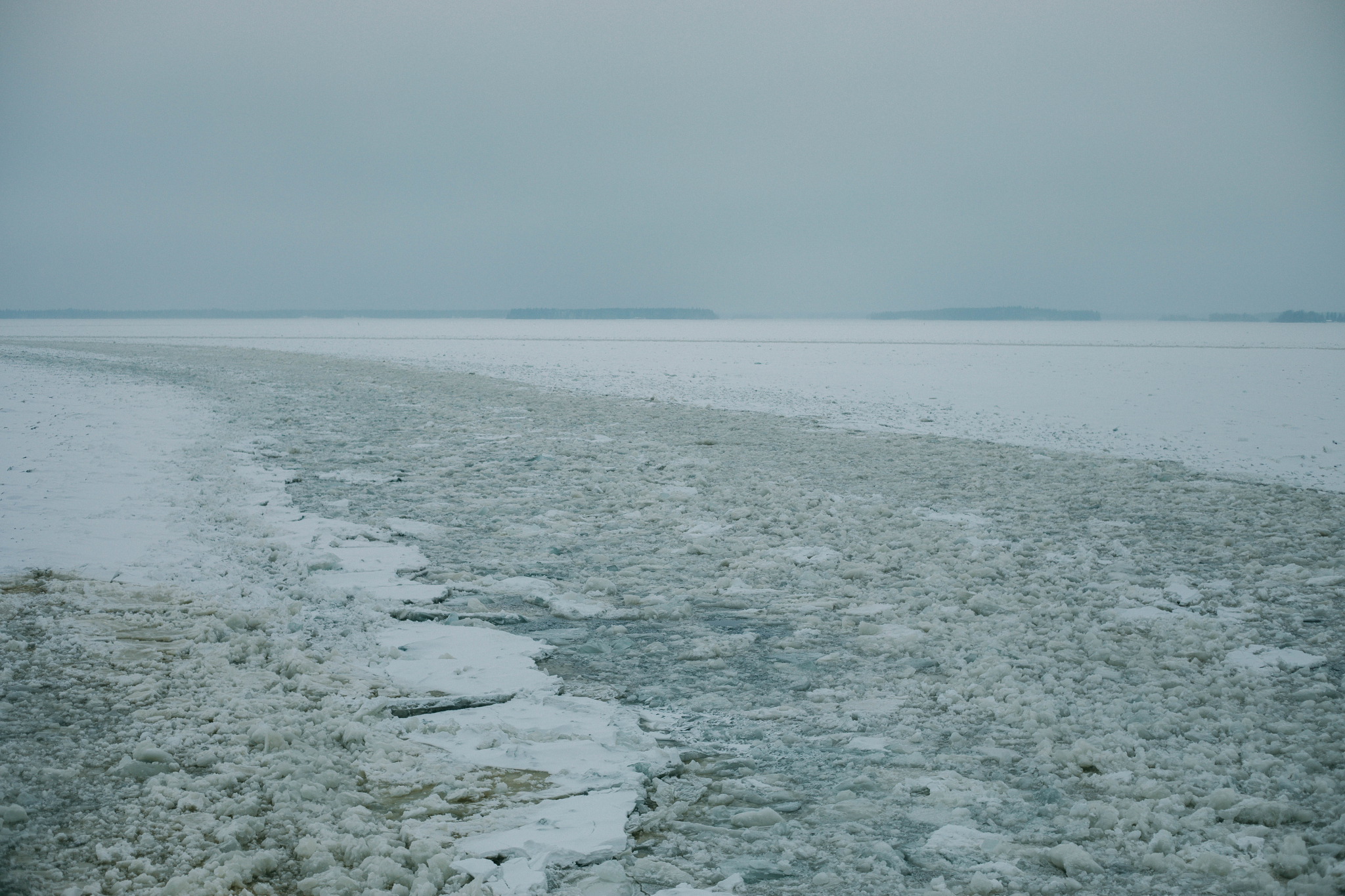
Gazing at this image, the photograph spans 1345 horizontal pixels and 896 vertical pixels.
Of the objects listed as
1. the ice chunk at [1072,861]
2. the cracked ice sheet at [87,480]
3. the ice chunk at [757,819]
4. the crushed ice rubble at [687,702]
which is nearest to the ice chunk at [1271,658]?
the crushed ice rubble at [687,702]

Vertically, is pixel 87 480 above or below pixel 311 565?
above

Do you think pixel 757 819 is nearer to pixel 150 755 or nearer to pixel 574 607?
pixel 150 755

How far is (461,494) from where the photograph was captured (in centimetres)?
805

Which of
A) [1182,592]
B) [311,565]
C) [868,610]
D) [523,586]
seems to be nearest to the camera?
[868,610]

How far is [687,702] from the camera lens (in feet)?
12.2

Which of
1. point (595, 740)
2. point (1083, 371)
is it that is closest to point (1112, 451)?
point (595, 740)

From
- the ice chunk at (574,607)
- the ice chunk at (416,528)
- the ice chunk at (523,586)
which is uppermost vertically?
the ice chunk at (416,528)

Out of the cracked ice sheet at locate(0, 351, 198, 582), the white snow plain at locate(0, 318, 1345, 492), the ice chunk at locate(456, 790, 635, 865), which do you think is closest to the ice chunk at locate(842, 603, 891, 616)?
the ice chunk at locate(456, 790, 635, 865)

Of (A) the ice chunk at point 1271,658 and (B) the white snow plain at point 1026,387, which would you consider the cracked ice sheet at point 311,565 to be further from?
(B) the white snow plain at point 1026,387

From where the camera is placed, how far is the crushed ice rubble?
8.33 ft

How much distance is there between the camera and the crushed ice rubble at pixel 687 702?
2539 millimetres

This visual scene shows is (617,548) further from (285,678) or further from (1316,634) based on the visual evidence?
(1316,634)

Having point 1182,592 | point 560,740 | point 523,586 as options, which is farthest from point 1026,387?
point 560,740

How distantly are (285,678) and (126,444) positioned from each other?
7.69m
